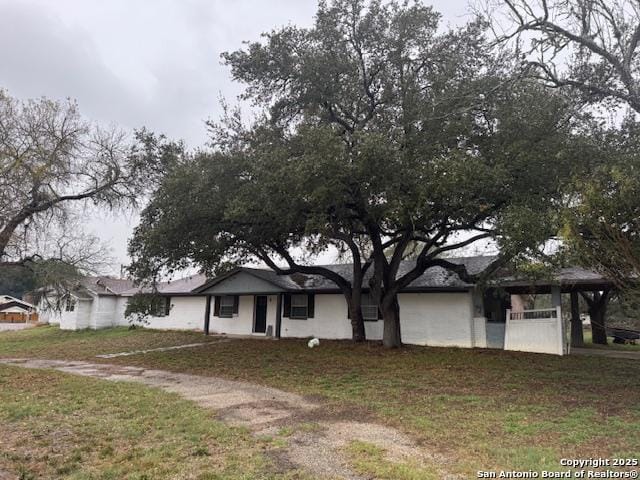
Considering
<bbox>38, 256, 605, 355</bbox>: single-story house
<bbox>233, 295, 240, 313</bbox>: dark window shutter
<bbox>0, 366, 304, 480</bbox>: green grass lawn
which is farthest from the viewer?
<bbox>233, 295, 240, 313</bbox>: dark window shutter

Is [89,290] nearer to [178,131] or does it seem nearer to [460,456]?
[178,131]

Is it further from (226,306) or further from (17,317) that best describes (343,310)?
(17,317)

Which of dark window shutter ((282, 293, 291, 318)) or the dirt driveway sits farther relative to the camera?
dark window shutter ((282, 293, 291, 318))

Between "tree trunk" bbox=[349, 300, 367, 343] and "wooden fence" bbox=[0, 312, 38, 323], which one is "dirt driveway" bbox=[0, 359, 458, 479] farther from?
"wooden fence" bbox=[0, 312, 38, 323]

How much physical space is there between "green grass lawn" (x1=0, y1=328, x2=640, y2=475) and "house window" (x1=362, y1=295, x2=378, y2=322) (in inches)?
71.4

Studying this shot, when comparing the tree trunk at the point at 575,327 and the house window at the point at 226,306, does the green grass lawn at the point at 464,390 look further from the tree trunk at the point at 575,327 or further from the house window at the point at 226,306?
the tree trunk at the point at 575,327

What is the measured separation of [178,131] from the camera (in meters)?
17.0

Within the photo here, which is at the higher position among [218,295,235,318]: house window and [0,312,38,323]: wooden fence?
[218,295,235,318]: house window

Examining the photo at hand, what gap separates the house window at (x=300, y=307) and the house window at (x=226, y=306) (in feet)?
12.8

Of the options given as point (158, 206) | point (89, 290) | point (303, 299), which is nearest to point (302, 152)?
point (158, 206)

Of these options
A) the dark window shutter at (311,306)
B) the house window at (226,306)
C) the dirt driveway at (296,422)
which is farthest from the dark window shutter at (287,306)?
the dirt driveway at (296,422)

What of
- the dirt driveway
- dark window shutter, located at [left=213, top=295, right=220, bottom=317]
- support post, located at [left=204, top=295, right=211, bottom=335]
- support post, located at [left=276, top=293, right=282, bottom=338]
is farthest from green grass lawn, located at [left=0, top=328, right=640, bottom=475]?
dark window shutter, located at [left=213, top=295, right=220, bottom=317]

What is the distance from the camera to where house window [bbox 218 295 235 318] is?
24.2 m

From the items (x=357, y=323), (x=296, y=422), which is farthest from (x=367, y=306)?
(x=296, y=422)
